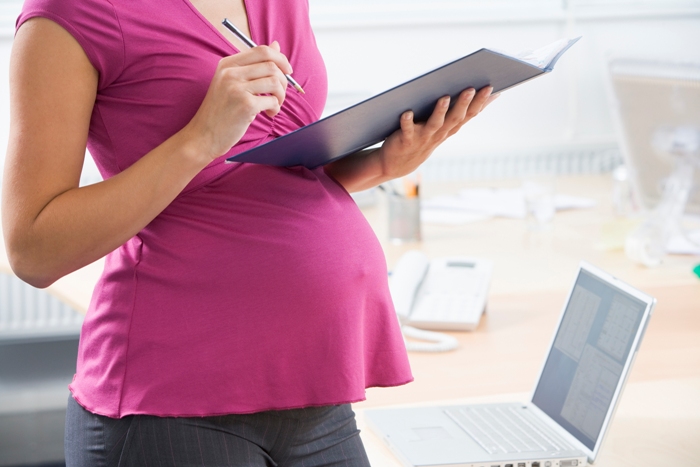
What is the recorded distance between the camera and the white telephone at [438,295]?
5.46ft

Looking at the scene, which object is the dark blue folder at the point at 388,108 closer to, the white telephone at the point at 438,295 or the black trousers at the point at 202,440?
the black trousers at the point at 202,440

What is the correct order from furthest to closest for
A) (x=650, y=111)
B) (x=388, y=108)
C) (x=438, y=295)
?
(x=650, y=111) → (x=438, y=295) → (x=388, y=108)

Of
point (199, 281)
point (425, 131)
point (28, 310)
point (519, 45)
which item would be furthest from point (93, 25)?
point (519, 45)

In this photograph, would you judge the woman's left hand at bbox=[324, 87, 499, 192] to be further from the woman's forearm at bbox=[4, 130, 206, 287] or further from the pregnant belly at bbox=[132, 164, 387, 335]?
the woman's forearm at bbox=[4, 130, 206, 287]

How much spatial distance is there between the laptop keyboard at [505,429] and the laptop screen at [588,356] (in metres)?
0.03

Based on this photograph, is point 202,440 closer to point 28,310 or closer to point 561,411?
point 561,411

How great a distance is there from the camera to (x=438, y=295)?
1.79 metres

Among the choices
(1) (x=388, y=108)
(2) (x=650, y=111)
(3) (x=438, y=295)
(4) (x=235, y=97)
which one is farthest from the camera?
(2) (x=650, y=111)

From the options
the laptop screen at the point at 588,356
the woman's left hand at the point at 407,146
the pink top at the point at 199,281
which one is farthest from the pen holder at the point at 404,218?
the pink top at the point at 199,281

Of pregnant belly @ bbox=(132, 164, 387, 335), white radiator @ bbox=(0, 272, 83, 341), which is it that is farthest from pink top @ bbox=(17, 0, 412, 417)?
white radiator @ bbox=(0, 272, 83, 341)

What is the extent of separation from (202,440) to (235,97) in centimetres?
36

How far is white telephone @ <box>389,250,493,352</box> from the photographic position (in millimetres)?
1663

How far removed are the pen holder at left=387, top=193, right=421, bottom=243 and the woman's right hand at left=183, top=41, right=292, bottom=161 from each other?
1.53 meters

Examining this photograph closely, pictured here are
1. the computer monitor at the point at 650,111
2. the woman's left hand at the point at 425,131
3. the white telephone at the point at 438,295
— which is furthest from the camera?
the computer monitor at the point at 650,111
